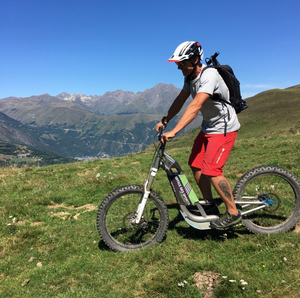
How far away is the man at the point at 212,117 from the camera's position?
4.75m

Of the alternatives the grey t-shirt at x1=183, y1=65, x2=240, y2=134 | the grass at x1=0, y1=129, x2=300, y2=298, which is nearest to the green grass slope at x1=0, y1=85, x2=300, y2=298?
the grass at x1=0, y1=129, x2=300, y2=298

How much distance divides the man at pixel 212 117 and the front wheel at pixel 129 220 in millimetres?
1260

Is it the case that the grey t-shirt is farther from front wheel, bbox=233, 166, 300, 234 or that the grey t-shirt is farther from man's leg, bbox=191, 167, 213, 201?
front wheel, bbox=233, 166, 300, 234

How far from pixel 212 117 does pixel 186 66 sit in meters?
1.26

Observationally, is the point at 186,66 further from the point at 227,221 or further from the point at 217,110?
the point at 227,221

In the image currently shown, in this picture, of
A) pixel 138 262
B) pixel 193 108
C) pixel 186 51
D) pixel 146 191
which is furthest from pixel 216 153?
pixel 138 262

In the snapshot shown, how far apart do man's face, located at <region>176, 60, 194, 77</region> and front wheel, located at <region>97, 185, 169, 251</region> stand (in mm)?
2786

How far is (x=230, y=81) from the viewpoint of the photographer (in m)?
5.03

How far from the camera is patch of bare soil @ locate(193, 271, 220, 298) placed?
3671mm

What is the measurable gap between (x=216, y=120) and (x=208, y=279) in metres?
3.16

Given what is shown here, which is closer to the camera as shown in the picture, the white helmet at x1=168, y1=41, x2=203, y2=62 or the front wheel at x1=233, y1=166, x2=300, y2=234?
the white helmet at x1=168, y1=41, x2=203, y2=62

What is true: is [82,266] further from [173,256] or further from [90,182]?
[90,182]

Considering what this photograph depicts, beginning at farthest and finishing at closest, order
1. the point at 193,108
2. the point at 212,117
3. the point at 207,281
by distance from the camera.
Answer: the point at 212,117, the point at 193,108, the point at 207,281

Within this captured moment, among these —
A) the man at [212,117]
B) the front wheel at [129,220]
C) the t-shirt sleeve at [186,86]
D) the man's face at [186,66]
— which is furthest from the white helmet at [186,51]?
the front wheel at [129,220]
